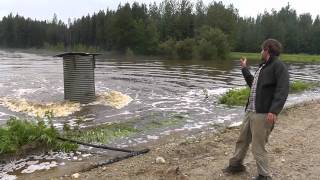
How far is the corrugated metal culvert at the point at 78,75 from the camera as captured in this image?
17.3 m

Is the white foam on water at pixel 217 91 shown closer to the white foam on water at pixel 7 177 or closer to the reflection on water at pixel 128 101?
the reflection on water at pixel 128 101

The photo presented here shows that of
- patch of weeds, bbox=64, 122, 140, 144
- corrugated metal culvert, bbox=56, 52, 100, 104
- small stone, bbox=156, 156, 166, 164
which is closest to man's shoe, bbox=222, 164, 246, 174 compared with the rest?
small stone, bbox=156, 156, 166, 164

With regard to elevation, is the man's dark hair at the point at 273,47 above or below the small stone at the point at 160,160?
above

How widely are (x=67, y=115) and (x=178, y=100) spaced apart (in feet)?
18.4

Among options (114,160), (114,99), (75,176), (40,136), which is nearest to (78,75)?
(114,99)

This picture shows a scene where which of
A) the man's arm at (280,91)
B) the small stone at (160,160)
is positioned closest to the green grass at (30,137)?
the small stone at (160,160)

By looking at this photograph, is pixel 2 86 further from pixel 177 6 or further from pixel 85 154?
pixel 177 6

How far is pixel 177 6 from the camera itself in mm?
108125

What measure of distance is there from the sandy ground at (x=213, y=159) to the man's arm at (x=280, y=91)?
4.86 feet

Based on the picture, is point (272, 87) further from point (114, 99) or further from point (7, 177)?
point (114, 99)

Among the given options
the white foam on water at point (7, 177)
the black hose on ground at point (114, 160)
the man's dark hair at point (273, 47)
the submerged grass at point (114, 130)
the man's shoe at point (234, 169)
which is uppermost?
the man's dark hair at point (273, 47)

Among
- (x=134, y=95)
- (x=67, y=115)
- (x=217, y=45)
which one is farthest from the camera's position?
(x=217, y=45)

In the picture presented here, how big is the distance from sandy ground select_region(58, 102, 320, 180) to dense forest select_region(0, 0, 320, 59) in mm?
59293

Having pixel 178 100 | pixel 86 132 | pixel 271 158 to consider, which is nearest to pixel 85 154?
pixel 86 132
